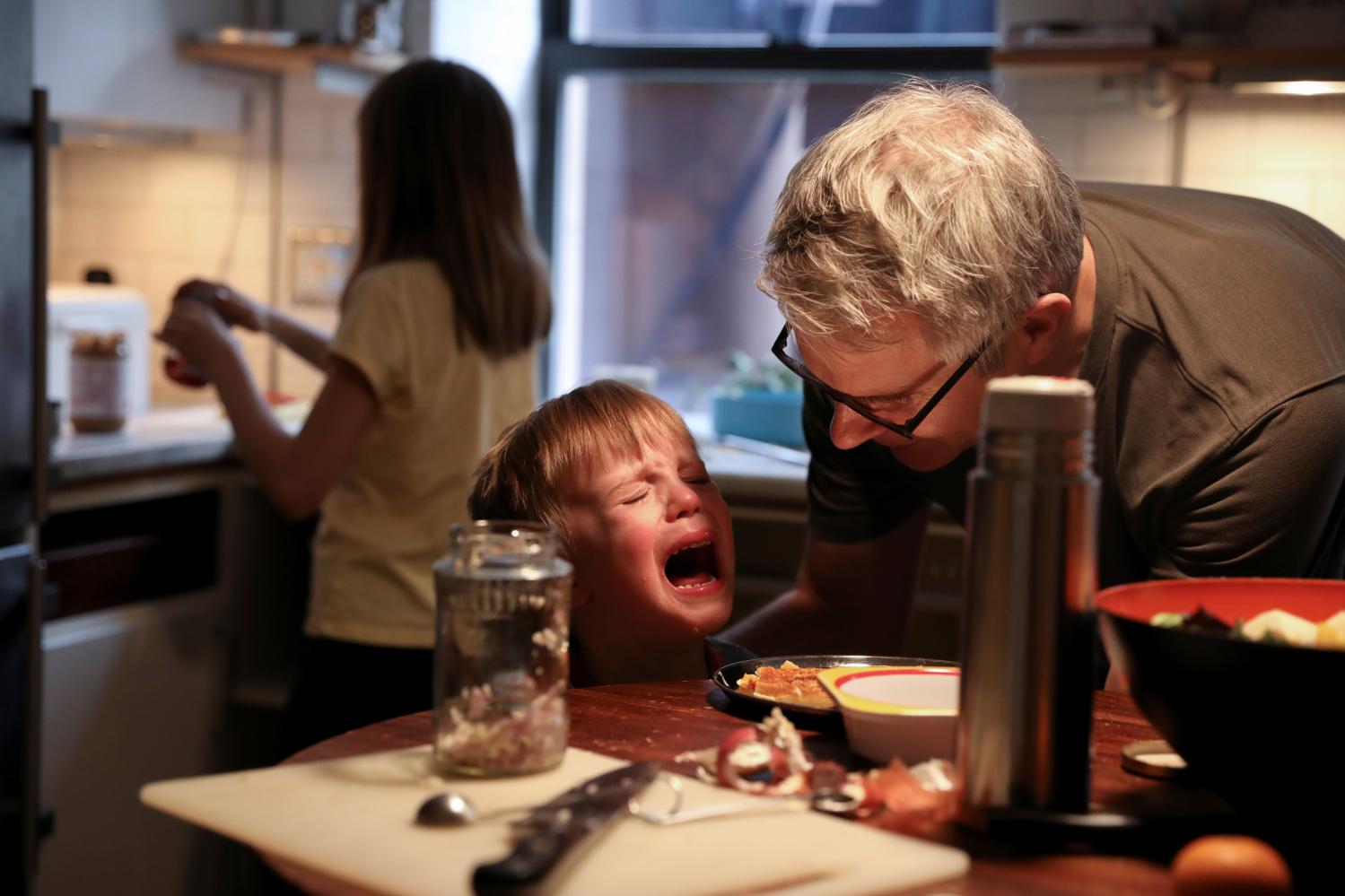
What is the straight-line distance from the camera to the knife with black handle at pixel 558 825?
71cm

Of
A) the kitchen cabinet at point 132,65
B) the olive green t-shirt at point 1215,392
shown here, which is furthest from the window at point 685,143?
the olive green t-shirt at point 1215,392

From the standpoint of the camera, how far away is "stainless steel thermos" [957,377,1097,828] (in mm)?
836

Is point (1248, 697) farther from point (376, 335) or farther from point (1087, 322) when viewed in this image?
point (376, 335)

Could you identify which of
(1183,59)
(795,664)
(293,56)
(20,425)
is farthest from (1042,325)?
(293,56)

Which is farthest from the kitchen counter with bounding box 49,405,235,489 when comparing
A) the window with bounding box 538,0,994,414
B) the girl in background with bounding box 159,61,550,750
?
the window with bounding box 538,0,994,414

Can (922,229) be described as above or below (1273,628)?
above

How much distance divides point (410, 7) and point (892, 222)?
2461 millimetres

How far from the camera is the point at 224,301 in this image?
9.11ft

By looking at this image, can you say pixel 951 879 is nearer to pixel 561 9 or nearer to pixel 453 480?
pixel 453 480

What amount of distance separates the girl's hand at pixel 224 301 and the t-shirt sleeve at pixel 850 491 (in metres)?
1.33

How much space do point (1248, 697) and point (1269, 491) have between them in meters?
0.66

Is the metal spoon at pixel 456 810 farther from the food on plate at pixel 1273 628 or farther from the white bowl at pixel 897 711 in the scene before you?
the food on plate at pixel 1273 628

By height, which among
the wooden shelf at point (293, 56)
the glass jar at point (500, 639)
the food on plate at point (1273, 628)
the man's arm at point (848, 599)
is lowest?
the man's arm at point (848, 599)

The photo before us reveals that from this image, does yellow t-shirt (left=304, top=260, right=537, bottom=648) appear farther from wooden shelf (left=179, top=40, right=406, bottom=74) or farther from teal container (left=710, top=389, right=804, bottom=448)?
wooden shelf (left=179, top=40, right=406, bottom=74)
